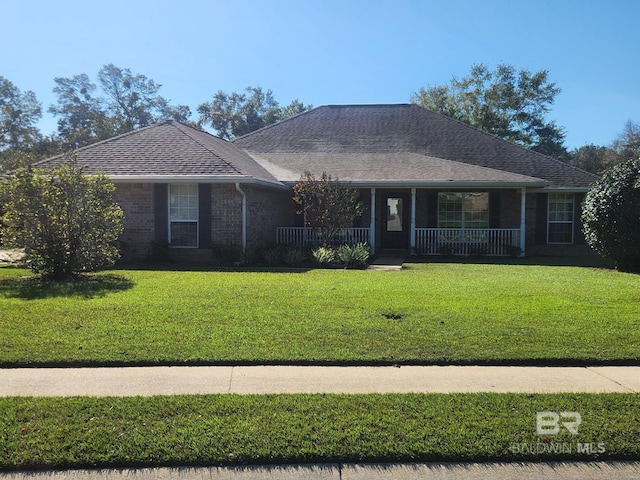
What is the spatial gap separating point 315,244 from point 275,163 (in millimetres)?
5064

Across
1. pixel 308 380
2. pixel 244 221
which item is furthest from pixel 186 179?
pixel 308 380

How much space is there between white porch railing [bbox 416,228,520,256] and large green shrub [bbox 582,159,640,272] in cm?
402

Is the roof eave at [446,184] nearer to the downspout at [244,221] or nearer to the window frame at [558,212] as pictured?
the window frame at [558,212]

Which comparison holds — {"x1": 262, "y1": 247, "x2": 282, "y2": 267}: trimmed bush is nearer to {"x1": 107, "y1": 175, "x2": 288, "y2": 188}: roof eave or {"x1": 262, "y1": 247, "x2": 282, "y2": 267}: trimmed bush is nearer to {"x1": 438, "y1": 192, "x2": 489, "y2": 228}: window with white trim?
{"x1": 107, "y1": 175, "x2": 288, "y2": 188}: roof eave

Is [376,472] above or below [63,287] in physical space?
below

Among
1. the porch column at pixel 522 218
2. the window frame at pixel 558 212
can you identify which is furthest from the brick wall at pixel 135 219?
the window frame at pixel 558 212

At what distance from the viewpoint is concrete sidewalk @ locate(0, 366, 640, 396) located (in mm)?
4898

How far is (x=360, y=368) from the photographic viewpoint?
5617mm

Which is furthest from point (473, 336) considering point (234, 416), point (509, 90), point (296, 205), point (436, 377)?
point (509, 90)

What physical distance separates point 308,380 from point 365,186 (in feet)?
43.1

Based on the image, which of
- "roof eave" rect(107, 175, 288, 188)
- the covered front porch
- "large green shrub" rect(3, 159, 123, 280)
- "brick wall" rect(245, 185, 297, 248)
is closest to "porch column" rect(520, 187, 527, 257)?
the covered front porch

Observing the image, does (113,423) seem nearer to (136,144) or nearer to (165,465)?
(165,465)

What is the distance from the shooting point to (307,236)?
18172 mm

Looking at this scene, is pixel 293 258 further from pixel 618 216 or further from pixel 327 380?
pixel 327 380
